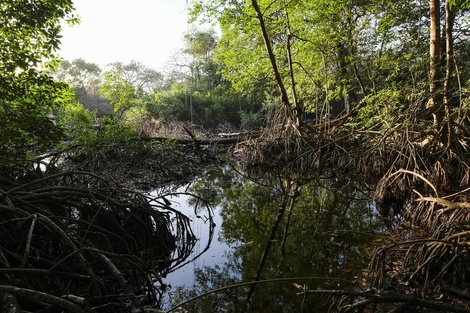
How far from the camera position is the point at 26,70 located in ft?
12.1

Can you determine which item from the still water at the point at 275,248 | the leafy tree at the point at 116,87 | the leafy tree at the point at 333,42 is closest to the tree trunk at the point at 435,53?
the leafy tree at the point at 333,42

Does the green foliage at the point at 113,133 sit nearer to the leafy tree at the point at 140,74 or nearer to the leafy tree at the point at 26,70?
the leafy tree at the point at 26,70

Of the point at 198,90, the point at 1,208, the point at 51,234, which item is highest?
the point at 198,90

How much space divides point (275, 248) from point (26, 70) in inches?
133

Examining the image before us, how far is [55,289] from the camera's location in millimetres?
2418

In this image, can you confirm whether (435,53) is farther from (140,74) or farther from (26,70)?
(140,74)

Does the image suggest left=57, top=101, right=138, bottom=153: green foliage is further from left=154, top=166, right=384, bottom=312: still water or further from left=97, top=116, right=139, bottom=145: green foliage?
left=154, top=166, right=384, bottom=312: still water

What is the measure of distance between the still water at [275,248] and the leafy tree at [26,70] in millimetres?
1947

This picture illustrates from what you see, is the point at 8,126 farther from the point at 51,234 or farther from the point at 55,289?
the point at 55,289

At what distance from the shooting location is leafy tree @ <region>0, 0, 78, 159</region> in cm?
358

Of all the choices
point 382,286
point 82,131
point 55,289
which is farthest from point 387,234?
point 82,131

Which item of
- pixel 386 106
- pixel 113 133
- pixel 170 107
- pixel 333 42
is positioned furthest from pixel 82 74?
pixel 386 106

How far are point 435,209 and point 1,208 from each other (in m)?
4.36

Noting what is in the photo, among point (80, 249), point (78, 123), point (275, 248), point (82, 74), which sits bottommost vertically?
point (275, 248)
